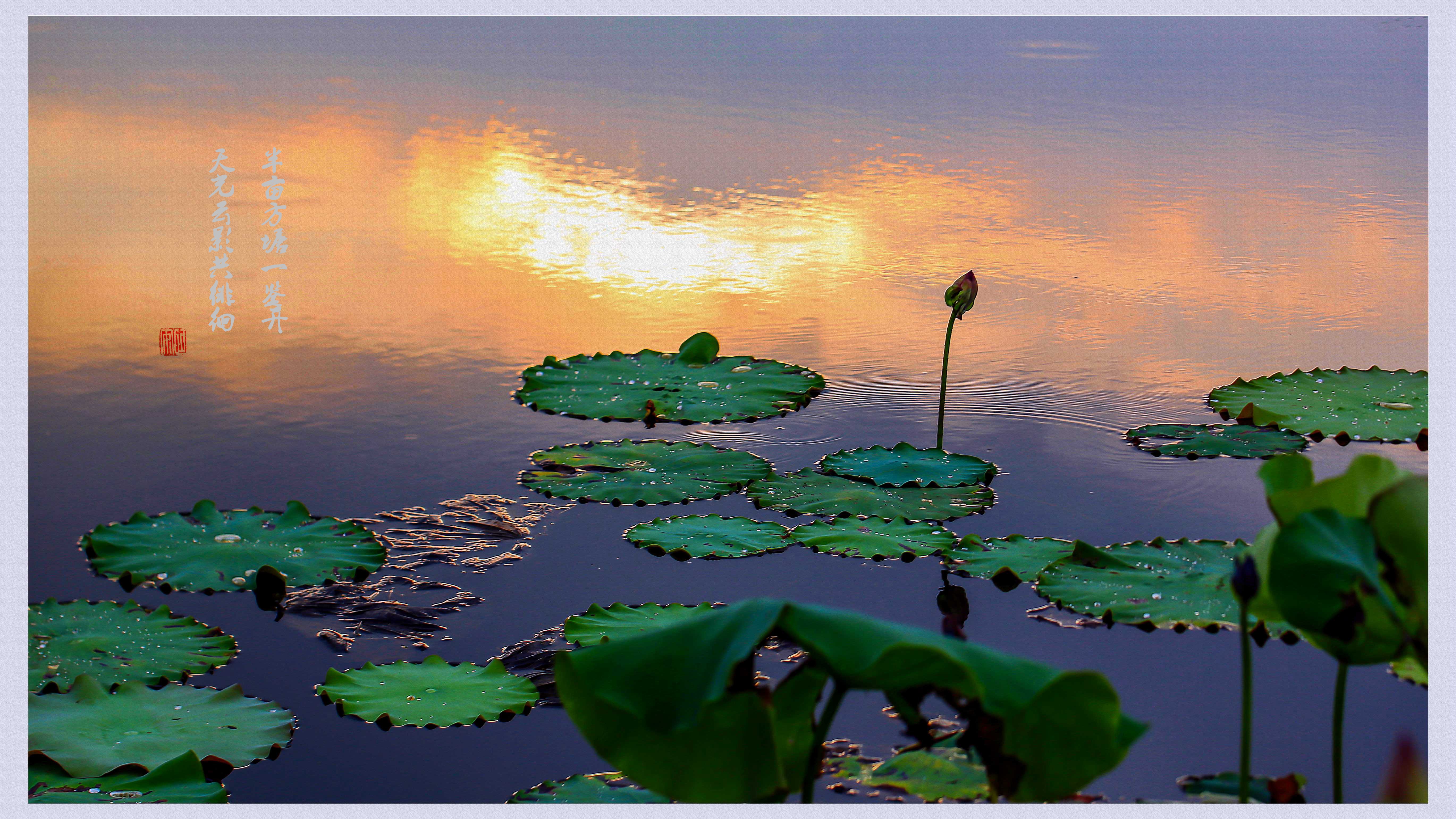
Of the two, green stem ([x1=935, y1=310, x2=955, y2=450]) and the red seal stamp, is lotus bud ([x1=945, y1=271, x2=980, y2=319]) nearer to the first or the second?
green stem ([x1=935, y1=310, x2=955, y2=450])

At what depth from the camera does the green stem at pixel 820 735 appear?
103 cm

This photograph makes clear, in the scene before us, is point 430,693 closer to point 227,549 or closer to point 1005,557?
point 227,549

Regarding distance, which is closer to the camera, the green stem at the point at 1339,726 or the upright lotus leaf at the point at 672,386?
the green stem at the point at 1339,726

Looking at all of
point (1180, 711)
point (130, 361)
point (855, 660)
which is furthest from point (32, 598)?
point (1180, 711)

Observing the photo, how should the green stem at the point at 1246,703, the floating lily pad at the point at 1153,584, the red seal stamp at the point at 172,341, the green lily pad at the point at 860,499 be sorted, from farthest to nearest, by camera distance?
1. the red seal stamp at the point at 172,341
2. the green lily pad at the point at 860,499
3. the floating lily pad at the point at 1153,584
4. the green stem at the point at 1246,703

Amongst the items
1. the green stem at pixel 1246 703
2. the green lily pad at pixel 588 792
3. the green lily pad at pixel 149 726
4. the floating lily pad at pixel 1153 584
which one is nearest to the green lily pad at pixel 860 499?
the floating lily pad at pixel 1153 584

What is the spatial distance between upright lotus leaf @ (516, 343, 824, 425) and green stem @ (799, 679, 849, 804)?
222cm

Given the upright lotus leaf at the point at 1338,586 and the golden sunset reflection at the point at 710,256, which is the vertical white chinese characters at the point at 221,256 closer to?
the golden sunset reflection at the point at 710,256

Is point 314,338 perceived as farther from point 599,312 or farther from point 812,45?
point 812,45

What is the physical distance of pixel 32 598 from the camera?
2.32 metres

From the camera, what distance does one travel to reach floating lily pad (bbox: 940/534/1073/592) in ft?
7.82

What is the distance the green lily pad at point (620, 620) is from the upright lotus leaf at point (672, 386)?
112 cm

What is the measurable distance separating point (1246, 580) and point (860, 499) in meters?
1.76

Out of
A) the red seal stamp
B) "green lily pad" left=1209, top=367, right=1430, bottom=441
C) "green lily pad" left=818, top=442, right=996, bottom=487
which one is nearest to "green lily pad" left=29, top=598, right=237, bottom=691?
"green lily pad" left=818, top=442, right=996, bottom=487
